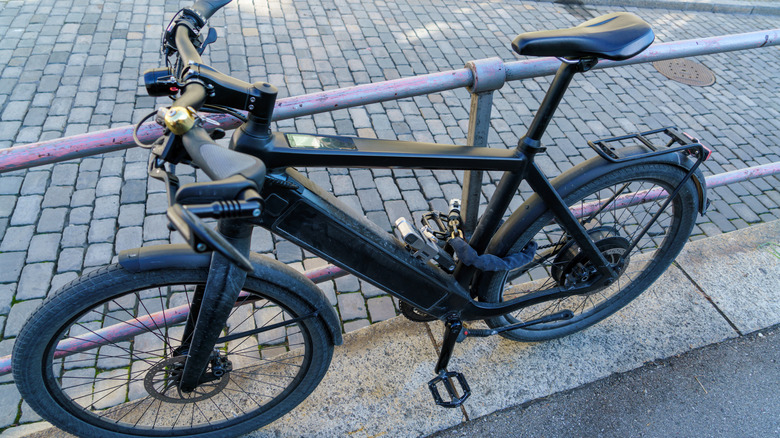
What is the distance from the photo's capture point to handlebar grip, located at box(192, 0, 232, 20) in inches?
71.5

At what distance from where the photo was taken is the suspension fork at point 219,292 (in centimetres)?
172

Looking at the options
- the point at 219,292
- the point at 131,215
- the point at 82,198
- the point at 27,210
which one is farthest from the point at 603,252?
the point at 27,210

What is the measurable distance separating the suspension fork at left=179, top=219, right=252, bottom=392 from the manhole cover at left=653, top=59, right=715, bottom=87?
6.37 m

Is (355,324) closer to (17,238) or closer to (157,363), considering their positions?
(157,363)

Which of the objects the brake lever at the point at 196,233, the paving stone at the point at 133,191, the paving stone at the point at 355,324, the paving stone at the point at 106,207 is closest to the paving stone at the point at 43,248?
the paving stone at the point at 106,207

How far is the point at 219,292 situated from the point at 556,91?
1410 mm

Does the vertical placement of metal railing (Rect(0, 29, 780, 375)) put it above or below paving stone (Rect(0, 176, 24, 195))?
above

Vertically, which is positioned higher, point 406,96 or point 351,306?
point 406,96

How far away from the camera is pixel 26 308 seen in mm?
3223

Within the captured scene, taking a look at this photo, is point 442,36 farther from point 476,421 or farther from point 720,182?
point 476,421

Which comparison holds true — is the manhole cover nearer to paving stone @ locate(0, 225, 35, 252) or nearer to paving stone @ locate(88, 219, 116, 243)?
paving stone @ locate(88, 219, 116, 243)

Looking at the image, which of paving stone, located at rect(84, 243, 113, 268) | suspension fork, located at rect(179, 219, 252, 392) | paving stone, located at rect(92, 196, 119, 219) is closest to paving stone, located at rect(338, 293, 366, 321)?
suspension fork, located at rect(179, 219, 252, 392)

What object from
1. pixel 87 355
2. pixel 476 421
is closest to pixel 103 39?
pixel 87 355

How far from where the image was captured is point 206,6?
72.8 inches
